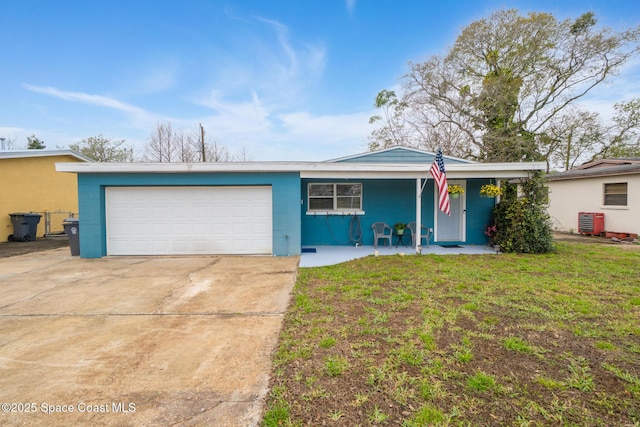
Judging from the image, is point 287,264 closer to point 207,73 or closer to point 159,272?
point 159,272

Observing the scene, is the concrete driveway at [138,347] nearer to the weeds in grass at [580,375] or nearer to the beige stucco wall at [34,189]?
the weeds in grass at [580,375]

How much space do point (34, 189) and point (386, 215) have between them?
44.2 ft

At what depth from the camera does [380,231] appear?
8.88 m

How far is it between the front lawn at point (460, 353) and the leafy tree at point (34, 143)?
27769mm

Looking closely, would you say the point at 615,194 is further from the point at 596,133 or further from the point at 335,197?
the point at 596,133

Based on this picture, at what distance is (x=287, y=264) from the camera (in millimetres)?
6684

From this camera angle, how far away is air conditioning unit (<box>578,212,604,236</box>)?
11.2 metres

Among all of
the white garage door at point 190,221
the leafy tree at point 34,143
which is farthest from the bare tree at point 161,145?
the white garage door at point 190,221

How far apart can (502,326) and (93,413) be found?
3723 mm

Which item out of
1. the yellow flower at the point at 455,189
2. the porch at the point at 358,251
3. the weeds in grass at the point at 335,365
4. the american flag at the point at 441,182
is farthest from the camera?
the yellow flower at the point at 455,189

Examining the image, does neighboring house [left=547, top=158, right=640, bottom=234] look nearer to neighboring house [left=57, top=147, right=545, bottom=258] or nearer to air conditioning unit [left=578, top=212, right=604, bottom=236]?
air conditioning unit [left=578, top=212, right=604, bottom=236]

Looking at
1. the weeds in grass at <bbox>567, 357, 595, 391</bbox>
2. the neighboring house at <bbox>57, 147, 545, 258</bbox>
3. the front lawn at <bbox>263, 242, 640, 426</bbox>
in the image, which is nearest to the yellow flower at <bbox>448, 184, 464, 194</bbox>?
the neighboring house at <bbox>57, 147, 545, 258</bbox>

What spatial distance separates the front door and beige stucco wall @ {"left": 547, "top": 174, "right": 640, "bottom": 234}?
21.4ft

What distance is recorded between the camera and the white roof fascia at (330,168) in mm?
7227
